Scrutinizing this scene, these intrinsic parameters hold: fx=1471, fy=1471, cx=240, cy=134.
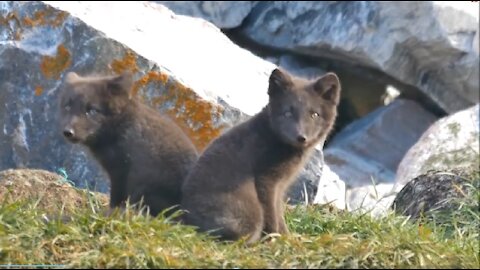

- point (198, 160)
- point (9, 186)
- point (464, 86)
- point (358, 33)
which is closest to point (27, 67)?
point (9, 186)

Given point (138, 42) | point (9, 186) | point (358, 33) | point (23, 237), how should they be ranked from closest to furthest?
point (23, 237) → point (9, 186) → point (138, 42) → point (358, 33)

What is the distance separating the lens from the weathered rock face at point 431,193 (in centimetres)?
1034

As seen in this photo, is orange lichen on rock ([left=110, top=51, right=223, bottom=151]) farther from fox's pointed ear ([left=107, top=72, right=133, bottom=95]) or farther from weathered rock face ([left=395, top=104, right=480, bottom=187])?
weathered rock face ([left=395, top=104, right=480, bottom=187])

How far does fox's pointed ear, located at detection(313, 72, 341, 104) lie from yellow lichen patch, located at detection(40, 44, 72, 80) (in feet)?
9.85

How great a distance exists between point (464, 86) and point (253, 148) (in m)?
9.00

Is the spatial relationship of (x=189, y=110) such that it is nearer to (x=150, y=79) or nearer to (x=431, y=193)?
(x=150, y=79)

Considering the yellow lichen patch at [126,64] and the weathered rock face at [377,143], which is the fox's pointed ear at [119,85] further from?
the weathered rock face at [377,143]

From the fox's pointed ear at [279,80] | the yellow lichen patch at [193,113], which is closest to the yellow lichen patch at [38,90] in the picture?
the yellow lichen patch at [193,113]

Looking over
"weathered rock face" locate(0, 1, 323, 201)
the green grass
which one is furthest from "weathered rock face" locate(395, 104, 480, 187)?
the green grass

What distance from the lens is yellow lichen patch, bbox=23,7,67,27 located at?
11421 mm

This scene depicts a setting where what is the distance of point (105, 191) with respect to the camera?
1106 centimetres

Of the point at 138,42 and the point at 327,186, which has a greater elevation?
the point at 138,42

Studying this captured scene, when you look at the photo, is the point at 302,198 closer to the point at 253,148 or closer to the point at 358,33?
the point at 253,148

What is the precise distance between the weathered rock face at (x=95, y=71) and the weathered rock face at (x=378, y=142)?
441 cm
